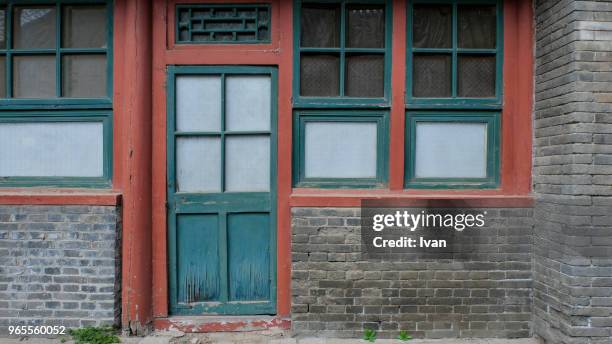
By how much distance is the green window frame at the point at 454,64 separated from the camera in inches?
167

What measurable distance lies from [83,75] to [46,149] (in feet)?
2.60

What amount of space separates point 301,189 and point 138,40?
6.63 ft

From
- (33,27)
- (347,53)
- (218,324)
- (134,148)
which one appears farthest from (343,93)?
(33,27)


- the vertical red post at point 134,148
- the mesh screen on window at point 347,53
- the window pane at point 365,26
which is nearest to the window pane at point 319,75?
the mesh screen on window at point 347,53

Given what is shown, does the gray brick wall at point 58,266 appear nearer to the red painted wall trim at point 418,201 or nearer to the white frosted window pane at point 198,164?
the white frosted window pane at point 198,164

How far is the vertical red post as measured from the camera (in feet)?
13.5

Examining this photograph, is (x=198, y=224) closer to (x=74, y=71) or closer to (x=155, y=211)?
(x=155, y=211)

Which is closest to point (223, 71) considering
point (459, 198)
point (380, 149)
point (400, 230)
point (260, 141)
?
point (260, 141)

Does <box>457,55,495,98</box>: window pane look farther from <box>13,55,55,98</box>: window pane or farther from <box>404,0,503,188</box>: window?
<box>13,55,55,98</box>: window pane

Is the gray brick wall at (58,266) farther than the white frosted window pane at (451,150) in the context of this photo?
No

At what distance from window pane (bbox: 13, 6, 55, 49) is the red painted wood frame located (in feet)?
3.40

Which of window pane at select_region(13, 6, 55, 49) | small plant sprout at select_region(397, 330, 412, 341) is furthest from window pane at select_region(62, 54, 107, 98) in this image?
small plant sprout at select_region(397, 330, 412, 341)

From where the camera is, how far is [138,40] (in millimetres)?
4102

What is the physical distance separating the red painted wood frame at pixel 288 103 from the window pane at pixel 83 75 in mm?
553
